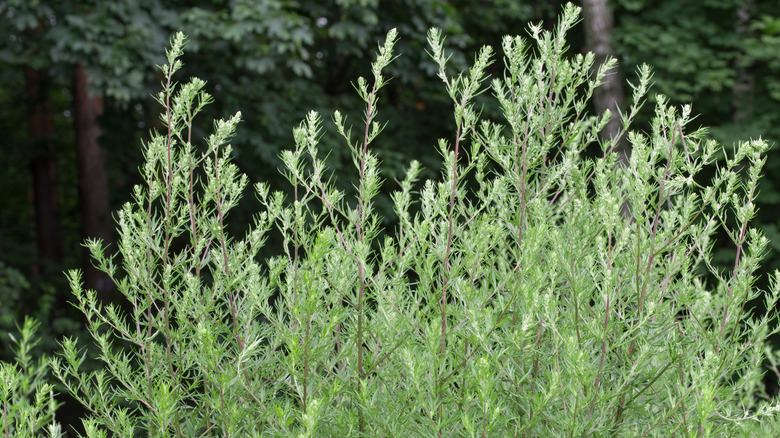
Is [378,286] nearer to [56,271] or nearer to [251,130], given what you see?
[251,130]

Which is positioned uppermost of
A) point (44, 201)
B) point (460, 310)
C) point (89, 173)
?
point (460, 310)

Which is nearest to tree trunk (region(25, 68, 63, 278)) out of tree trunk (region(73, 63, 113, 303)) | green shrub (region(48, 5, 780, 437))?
tree trunk (region(73, 63, 113, 303))

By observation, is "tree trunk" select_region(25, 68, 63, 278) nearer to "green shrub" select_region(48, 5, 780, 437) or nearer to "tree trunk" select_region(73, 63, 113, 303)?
"tree trunk" select_region(73, 63, 113, 303)

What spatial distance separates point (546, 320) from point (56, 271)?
13999mm

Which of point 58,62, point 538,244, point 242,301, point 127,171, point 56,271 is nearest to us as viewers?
point 538,244

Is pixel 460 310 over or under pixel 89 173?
over

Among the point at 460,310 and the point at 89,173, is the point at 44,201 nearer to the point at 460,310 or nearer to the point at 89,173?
the point at 89,173

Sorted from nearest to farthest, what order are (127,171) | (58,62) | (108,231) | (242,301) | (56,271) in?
(242,301) < (58,62) < (127,171) < (108,231) < (56,271)

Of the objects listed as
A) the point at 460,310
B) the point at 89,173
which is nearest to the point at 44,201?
the point at 89,173

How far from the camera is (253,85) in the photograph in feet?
32.6

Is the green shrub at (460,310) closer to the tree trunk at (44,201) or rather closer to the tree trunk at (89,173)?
the tree trunk at (89,173)

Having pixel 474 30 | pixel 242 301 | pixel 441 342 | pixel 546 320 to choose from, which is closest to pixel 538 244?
pixel 546 320

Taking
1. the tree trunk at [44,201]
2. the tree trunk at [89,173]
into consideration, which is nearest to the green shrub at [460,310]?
the tree trunk at [89,173]

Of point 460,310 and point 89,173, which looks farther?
point 89,173
